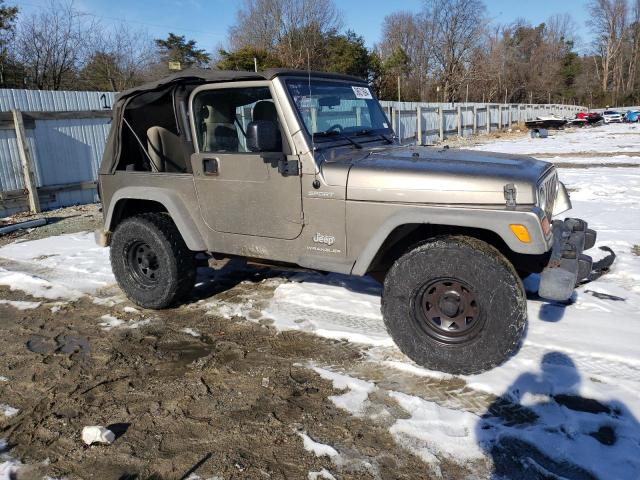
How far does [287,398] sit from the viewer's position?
3.11 meters

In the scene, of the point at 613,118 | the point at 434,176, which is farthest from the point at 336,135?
the point at 613,118

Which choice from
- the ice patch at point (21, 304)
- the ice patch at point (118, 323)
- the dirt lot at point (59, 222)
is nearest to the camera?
the ice patch at point (118, 323)

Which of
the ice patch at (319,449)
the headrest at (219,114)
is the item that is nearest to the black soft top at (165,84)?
the headrest at (219,114)

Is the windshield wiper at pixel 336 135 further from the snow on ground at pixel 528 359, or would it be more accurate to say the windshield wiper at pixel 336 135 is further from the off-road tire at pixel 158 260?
the off-road tire at pixel 158 260

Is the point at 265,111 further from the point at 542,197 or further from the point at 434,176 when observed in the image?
the point at 542,197

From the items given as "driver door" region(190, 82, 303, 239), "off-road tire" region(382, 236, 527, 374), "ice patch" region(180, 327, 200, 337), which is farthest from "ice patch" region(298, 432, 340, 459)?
"ice patch" region(180, 327, 200, 337)

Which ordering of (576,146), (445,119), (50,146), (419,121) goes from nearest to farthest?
1. (50,146)
2. (576,146)
3. (419,121)
4. (445,119)

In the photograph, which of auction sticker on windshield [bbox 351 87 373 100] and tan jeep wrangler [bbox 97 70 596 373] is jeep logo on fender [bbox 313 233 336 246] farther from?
auction sticker on windshield [bbox 351 87 373 100]

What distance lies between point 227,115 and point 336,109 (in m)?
0.90

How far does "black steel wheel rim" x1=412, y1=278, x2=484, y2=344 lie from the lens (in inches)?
126

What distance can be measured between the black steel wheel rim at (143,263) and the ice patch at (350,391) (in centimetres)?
204

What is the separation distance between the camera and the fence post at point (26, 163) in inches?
369

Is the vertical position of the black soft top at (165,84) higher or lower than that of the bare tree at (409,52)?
lower

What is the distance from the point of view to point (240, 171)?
3.87m
